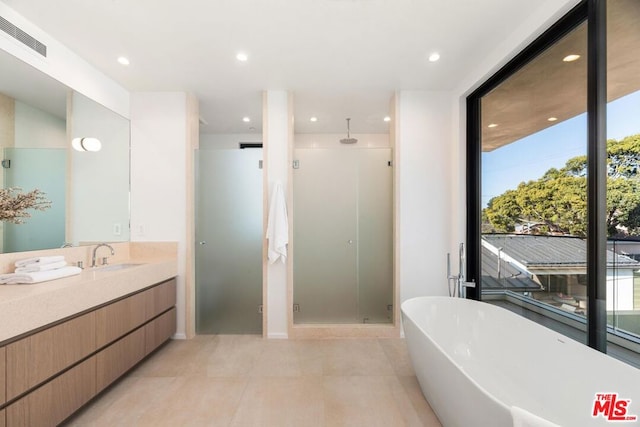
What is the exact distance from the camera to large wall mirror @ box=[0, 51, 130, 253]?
193 cm

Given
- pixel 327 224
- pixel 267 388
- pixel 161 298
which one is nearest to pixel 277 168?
pixel 327 224

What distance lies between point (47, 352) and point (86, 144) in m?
1.76

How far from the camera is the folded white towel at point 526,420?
36.7 inches

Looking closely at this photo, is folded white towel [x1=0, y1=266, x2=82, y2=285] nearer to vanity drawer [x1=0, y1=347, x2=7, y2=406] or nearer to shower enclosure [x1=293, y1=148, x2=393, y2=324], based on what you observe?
vanity drawer [x1=0, y1=347, x2=7, y2=406]

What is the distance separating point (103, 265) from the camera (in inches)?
104

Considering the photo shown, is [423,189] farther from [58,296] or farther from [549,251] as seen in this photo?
[58,296]

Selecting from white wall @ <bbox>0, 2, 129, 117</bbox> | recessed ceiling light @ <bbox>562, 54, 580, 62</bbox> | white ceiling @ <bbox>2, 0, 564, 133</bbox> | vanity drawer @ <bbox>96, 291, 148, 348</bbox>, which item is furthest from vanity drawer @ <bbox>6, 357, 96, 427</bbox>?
recessed ceiling light @ <bbox>562, 54, 580, 62</bbox>

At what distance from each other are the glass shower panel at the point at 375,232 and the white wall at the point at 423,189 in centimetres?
14

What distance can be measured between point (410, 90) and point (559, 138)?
1.54 metres

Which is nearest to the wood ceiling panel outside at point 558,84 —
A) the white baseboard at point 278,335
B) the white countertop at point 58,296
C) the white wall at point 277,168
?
the white wall at point 277,168

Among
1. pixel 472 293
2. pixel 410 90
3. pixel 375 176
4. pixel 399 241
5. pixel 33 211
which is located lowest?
pixel 472 293

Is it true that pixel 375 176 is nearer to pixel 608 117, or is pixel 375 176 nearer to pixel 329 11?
pixel 329 11

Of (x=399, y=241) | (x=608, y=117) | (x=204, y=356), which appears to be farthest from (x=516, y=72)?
(x=204, y=356)

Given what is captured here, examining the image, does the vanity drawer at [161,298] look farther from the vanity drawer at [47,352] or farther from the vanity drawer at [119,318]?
the vanity drawer at [47,352]
